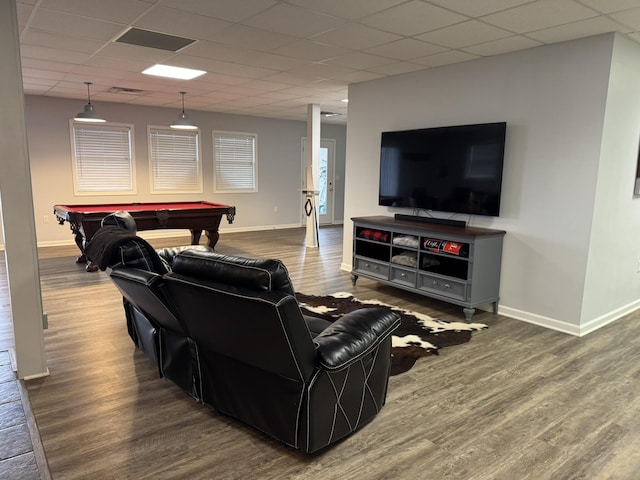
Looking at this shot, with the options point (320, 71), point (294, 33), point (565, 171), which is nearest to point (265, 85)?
point (320, 71)

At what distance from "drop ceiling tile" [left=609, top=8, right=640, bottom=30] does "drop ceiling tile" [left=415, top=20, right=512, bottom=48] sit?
711 millimetres

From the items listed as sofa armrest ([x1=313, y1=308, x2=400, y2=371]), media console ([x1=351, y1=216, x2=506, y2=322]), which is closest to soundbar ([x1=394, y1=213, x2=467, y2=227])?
media console ([x1=351, y1=216, x2=506, y2=322])

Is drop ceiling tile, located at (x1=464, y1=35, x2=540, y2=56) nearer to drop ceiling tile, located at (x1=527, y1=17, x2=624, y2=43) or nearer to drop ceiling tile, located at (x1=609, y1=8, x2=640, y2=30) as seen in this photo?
drop ceiling tile, located at (x1=527, y1=17, x2=624, y2=43)

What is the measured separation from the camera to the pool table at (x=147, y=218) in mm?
5406

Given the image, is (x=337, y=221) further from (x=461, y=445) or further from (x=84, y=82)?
(x=461, y=445)

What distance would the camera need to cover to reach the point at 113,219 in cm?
336

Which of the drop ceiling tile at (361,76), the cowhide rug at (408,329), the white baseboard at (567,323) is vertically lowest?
the cowhide rug at (408,329)

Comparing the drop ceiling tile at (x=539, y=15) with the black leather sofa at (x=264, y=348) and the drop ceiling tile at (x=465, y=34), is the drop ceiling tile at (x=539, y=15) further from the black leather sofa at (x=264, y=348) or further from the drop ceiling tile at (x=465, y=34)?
the black leather sofa at (x=264, y=348)

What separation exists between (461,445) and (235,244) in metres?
6.18

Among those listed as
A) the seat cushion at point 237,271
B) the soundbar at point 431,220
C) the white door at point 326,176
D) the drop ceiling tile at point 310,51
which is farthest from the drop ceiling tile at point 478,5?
the white door at point 326,176

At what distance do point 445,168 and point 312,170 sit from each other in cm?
344

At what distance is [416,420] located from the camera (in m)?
2.42

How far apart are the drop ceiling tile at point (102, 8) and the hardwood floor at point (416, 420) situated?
2446mm

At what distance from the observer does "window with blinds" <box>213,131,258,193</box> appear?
9123mm
